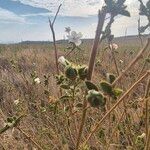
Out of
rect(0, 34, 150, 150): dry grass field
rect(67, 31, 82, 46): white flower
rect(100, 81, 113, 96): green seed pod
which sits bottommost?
rect(0, 34, 150, 150): dry grass field

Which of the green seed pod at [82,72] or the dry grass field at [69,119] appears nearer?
the green seed pod at [82,72]

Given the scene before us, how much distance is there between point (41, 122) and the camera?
2.92 metres

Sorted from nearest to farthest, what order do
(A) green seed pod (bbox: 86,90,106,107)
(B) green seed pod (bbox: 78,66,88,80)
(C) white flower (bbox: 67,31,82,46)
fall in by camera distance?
(A) green seed pod (bbox: 86,90,106,107)
(B) green seed pod (bbox: 78,66,88,80)
(C) white flower (bbox: 67,31,82,46)

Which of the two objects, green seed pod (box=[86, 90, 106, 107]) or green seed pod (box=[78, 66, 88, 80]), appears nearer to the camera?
green seed pod (box=[86, 90, 106, 107])

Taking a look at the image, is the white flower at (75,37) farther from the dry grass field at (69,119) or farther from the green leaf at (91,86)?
the green leaf at (91,86)

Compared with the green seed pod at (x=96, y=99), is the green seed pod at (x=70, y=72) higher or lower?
higher

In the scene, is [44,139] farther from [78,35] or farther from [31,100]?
[31,100]

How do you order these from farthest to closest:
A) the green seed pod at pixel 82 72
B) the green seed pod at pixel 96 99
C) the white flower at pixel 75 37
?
the white flower at pixel 75 37 < the green seed pod at pixel 82 72 < the green seed pod at pixel 96 99

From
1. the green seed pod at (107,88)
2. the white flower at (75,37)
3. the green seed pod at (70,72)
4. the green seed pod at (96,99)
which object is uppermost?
the white flower at (75,37)

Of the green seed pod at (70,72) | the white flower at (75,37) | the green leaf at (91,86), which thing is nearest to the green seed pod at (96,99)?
the green leaf at (91,86)

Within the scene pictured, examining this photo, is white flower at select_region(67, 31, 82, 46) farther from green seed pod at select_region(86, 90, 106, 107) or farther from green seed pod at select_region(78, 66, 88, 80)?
green seed pod at select_region(86, 90, 106, 107)

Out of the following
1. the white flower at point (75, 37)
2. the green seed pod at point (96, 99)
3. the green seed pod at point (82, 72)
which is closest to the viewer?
the green seed pod at point (96, 99)

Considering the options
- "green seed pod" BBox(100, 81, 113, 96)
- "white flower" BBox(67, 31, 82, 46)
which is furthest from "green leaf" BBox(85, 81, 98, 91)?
"white flower" BBox(67, 31, 82, 46)

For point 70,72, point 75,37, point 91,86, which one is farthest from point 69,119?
point 91,86
